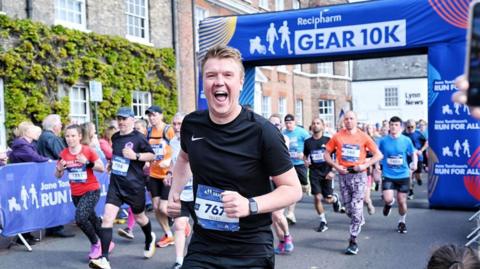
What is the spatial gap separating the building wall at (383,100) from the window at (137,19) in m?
28.8

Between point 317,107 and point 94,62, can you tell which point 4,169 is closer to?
point 94,62

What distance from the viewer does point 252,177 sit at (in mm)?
2992

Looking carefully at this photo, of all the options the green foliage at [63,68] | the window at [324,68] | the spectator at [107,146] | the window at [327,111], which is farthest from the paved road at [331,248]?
the window at [324,68]

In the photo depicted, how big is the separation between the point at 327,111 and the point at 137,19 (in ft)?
60.6

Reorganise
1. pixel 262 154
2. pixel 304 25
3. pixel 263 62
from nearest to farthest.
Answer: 1. pixel 262 154
2. pixel 304 25
3. pixel 263 62

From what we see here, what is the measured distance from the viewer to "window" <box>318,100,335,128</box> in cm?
3419

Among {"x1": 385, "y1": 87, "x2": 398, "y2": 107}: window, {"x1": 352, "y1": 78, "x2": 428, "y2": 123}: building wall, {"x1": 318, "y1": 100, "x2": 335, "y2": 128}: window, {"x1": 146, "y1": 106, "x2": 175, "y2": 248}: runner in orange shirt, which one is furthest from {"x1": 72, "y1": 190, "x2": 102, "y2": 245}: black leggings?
{"x1": 385, "y1": 87, "x2": 398, "y2": 107}: window

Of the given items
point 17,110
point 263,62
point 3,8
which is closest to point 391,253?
point 263,62

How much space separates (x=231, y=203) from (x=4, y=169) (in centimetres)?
616

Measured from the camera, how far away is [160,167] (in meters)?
7.73

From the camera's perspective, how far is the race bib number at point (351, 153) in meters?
7.93

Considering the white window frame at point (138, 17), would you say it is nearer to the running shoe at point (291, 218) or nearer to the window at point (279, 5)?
the running shoe at point (291, 218)

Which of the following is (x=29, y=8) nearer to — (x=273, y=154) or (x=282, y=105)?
(x=273, y=154)

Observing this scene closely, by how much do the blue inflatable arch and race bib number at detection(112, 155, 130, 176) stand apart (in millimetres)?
5983
